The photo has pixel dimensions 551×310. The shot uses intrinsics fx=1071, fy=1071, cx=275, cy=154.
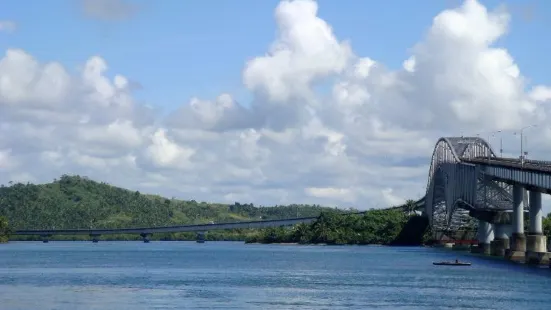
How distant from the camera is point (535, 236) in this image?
169 metres

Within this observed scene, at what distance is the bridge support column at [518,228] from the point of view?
7142 inches

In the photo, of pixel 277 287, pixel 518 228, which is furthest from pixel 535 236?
pixel 277 287

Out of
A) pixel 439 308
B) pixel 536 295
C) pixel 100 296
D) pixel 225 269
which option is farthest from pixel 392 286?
pixel 225 269

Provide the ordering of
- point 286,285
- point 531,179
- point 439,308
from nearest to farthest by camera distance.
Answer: point 439,308 → point 286,285 → point 531,179

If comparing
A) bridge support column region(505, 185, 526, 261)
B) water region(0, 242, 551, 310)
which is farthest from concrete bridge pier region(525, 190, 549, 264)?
bridge support column region(505, 185, 526, 261)

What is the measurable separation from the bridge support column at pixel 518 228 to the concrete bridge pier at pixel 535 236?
8.74m

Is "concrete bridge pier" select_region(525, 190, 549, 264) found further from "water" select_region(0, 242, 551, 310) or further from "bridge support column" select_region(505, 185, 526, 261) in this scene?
"bridge support column" select_region(505, 185, 526, 261)

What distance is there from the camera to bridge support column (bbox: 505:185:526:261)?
181413 mm

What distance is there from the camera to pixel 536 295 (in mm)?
112062

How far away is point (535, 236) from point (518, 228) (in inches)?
497

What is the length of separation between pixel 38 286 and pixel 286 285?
2906cm

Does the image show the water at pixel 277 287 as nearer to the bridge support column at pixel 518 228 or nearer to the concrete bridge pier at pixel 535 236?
the concrete bridge pier at pixel 535 236

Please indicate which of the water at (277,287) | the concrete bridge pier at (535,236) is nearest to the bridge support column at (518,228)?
the water at (277,287)

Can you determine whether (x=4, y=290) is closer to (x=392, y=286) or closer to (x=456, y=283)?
(x=392, y=286)
